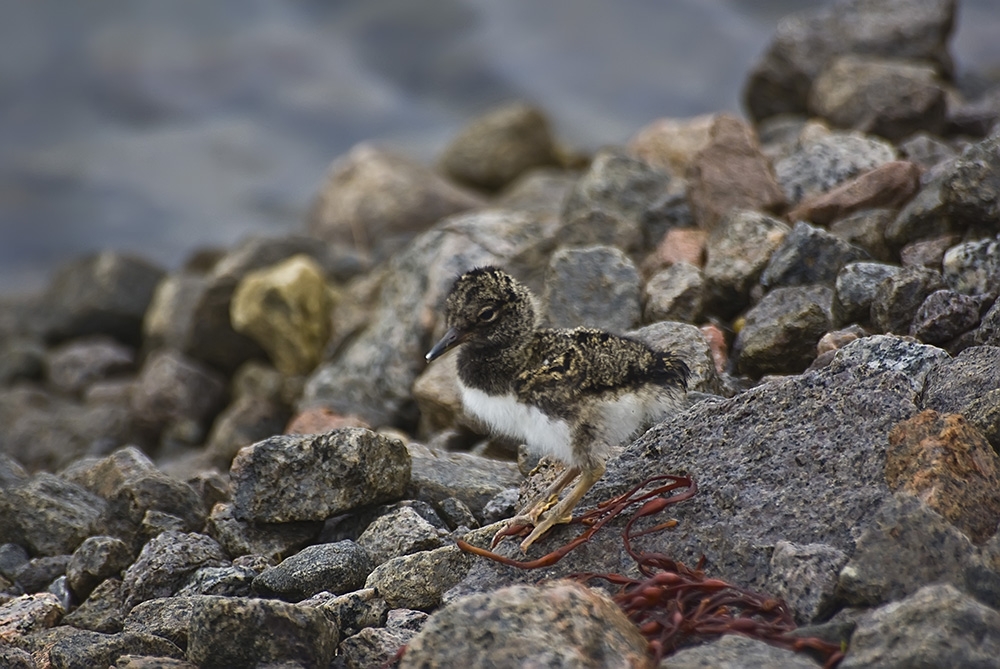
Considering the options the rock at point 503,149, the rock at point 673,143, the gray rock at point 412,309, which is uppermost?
the rock at point 503,149

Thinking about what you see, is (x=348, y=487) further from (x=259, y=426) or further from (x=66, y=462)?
(x=66, y=462)

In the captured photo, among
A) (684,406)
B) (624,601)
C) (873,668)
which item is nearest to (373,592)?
(624,601)

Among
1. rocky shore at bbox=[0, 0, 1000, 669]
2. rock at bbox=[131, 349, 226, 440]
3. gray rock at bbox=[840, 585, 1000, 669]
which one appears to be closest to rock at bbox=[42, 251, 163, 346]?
rocky shore at bbox=[0, 0, 1000, 669]

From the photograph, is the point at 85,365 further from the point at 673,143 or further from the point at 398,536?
the point at 398,536

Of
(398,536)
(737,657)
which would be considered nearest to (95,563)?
(398,536)

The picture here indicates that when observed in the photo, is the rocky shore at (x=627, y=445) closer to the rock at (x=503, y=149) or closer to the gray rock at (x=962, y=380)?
the gray rock at (x=962, y=380)

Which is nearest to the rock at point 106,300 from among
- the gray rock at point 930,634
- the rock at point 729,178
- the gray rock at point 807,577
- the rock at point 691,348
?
the rock at point 729,178
